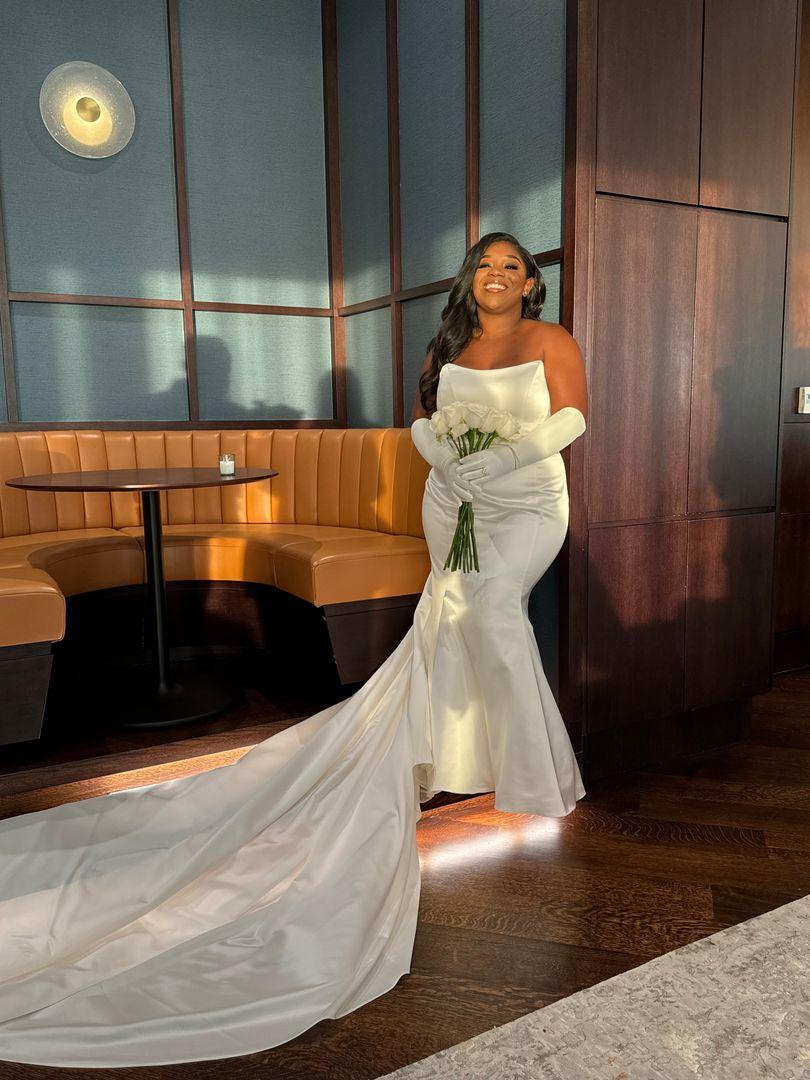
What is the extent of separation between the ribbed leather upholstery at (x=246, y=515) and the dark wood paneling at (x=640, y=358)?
97 cm

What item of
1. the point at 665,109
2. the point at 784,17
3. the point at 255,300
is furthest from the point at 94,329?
the point at 784,17

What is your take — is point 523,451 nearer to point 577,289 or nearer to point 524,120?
point 577,289

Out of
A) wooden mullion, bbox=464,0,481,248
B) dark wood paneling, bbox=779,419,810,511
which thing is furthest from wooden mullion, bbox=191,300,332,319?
dark wood paneling, bbox=779,419,810,511


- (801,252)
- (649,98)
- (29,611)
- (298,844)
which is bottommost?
(298,844)

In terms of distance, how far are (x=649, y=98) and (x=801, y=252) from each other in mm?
1667

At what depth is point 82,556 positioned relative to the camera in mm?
3838

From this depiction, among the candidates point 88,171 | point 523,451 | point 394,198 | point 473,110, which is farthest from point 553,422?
point 88,171

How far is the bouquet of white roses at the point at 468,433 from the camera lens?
2553 millimetres

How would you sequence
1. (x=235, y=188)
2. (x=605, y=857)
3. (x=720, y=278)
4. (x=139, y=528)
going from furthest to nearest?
(x=235, y=188), (x=139, y=528), (x=720, y=278), (x=605, y=857)

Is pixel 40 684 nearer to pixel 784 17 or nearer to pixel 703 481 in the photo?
pixel 703 481

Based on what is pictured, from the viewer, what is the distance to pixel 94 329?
456cm

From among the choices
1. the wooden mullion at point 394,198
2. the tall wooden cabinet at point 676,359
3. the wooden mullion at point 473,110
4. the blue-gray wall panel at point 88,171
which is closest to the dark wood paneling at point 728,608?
the tall wooden cabinet at point 676,359

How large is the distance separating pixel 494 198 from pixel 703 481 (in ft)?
4.67

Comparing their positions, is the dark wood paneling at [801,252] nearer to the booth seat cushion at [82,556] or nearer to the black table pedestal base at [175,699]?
the black table pedestal base at [175,699]
